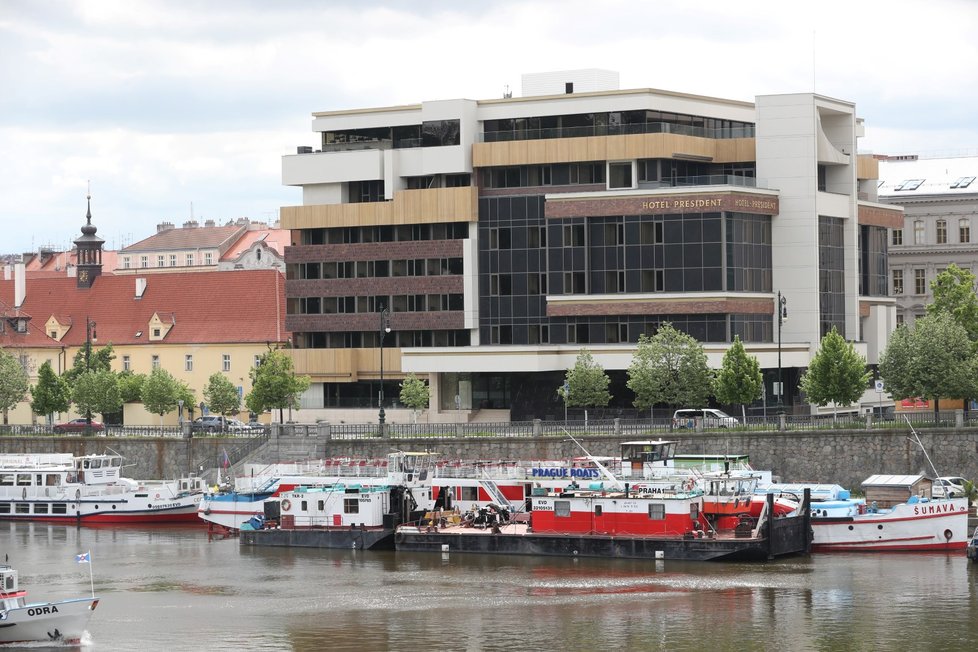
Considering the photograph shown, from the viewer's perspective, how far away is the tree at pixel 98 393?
116 meters

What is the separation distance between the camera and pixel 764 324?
112m

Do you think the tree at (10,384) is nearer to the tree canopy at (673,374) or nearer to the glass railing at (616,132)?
the glass railing at (616,132)

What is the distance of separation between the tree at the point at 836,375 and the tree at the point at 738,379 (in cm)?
299

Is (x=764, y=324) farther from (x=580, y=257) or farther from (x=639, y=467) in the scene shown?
(x=639, y=467)

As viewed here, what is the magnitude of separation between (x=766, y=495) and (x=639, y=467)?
28.6ft

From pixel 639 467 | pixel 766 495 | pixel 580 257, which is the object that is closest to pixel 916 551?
pixel 766 495

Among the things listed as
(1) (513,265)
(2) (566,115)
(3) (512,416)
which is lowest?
(3) (512,416)

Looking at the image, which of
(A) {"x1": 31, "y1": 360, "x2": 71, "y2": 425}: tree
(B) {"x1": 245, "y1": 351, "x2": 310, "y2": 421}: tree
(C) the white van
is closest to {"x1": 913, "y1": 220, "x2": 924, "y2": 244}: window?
(C) the white van

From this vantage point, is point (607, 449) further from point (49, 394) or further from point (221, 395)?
point (49, 394)

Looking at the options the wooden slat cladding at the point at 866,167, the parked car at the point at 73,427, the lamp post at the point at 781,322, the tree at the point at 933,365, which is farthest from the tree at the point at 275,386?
the wooden slat cladding at the point at 866,167

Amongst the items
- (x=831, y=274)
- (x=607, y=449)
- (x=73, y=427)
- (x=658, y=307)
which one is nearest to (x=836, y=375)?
(x=607, y=449)

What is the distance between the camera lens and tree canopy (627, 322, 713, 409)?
4008 inches

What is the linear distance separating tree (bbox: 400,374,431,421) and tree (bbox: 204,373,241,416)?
11041mm

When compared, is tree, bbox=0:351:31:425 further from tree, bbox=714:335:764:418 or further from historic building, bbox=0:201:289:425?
tree, bbox=714:335:764:418
